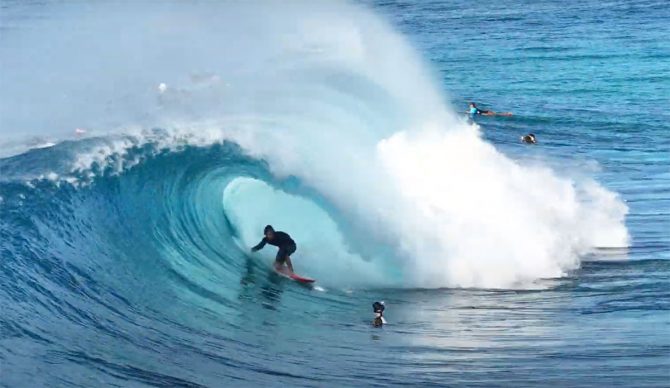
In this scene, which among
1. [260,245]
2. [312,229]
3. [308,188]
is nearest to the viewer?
[260,245]

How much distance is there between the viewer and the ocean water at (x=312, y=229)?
1366cm

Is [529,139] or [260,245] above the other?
[529,139]

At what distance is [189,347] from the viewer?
13852 mm

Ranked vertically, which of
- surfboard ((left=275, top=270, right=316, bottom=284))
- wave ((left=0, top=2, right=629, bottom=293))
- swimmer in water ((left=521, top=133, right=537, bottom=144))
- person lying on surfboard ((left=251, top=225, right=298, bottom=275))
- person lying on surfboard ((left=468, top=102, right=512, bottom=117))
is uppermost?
person lying on surfboard ((left=468, top=102, right=512, bottom=117))

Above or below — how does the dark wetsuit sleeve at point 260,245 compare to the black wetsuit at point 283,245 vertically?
above

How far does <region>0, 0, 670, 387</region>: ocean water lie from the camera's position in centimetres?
1366

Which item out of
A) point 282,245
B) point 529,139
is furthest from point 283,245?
point 529,139

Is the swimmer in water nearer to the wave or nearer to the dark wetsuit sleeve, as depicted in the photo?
the wave

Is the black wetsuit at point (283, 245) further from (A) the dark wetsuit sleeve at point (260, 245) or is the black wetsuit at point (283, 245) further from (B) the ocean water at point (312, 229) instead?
(B) the ocean water at point (312, 229)

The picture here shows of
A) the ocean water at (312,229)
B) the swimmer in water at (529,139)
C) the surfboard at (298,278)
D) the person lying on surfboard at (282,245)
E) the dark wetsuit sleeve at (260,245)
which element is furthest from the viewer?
the swimmer in water at (529,139)

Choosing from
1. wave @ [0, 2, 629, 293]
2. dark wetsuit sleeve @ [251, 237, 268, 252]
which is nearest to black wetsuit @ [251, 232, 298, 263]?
dark wetsuit sleeve @ [251, 237, 268, 252]

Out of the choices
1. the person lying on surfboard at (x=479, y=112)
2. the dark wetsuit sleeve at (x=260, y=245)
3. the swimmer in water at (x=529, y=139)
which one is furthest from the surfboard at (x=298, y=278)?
the person lying on surfboard at (x=479, y=112)

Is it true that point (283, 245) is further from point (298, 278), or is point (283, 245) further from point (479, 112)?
point (479, 112)

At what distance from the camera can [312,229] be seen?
20.2 meters
